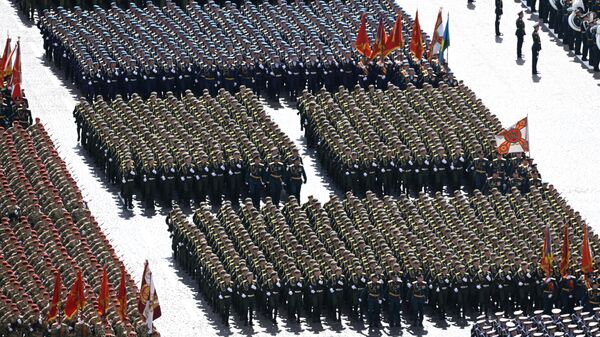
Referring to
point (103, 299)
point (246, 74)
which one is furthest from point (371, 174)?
point (103, 299)

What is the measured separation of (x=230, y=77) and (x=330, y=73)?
294 cm

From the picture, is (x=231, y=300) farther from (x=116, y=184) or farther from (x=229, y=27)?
(x=229, y=27)

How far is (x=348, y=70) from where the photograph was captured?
8462cm

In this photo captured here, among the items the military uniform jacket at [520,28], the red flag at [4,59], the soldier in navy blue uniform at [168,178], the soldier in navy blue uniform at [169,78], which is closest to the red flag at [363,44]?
the soldier in navy blue uniform at [169,78]

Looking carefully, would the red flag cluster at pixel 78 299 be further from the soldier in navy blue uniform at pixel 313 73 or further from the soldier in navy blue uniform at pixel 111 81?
the soldier in navy blue uniform at pixel 313 73

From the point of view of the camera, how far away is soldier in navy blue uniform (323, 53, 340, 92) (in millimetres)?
84375

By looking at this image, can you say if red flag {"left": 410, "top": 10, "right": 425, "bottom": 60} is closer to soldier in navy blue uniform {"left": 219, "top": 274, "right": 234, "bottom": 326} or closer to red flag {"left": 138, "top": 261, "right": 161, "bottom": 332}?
soldier in navy blue uniform {"left": 219, "top": 274, "right": 234, "bottom": 326}

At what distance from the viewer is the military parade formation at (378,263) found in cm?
7031

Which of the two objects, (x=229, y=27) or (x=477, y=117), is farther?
(x=229, y=27)

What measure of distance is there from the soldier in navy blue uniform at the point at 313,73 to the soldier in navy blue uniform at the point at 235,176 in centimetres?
764

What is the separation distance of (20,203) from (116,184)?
6238mm

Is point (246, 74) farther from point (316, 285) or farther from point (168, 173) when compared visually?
point (316, 285)

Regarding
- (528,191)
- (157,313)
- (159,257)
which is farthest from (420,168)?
(157,313)

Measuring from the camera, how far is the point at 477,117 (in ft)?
263
